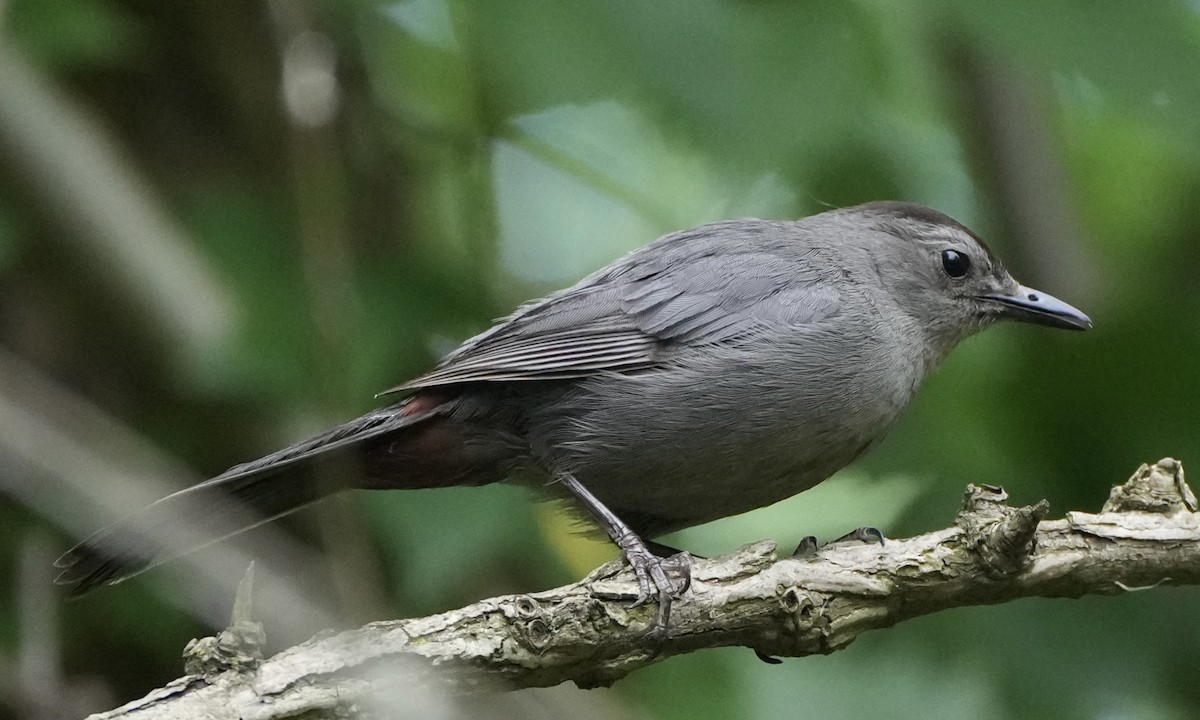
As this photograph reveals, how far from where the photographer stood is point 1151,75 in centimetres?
323

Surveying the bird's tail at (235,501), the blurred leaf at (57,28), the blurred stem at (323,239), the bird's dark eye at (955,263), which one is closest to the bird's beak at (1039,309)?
the bird's dark eye at (955,263)

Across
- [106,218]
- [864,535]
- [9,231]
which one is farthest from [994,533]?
[9,231]

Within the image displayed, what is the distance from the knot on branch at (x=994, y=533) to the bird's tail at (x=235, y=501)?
176cm

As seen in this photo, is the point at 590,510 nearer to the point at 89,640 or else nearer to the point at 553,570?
the point at 553,570

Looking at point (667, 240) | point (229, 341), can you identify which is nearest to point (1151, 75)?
point (667, 240)

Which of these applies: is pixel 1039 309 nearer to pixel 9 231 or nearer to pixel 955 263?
pixel 955 263

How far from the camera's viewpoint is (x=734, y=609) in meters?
3.42

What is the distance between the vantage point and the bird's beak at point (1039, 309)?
15.0 feet

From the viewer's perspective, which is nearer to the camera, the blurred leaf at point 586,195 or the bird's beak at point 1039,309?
the bird's beak at point 1039,309

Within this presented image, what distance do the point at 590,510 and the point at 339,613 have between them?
3.53 feet

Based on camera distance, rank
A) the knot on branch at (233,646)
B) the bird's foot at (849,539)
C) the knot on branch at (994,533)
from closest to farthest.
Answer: the knot on branch at (233,646) < the knot on branch at (994,533) < the bird's foot at (849,539)

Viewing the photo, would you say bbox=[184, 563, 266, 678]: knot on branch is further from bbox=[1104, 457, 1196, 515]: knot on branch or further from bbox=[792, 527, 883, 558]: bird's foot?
bbox=[1104, 457, 1196, 515]: knot on branch

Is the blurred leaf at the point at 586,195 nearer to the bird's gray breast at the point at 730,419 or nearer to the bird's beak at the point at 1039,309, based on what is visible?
the bird's gray breast at the point at 730,419

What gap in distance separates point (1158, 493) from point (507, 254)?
2.42 m
